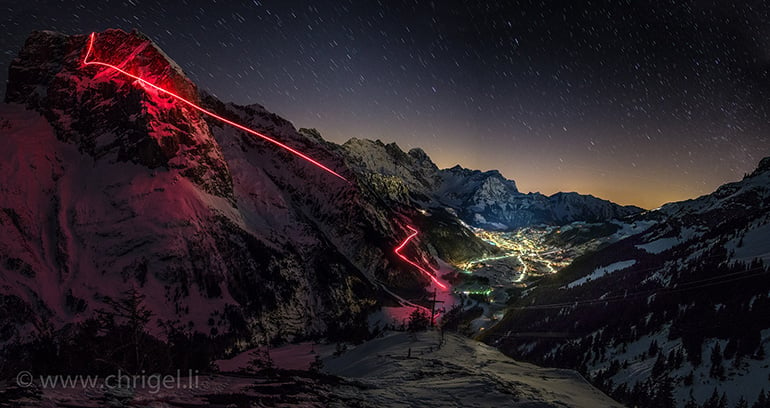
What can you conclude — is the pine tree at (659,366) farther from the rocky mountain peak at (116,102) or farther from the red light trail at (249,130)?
the red light trail at (249,130)

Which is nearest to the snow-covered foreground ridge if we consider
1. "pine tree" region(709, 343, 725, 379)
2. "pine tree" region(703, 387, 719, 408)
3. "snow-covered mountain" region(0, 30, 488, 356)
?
"pine tree" region(703, 387, 719, 408)

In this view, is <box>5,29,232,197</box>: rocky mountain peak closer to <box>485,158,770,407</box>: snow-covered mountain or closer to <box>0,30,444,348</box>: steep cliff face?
<box>0,30,444,348</box>: steep cliff face

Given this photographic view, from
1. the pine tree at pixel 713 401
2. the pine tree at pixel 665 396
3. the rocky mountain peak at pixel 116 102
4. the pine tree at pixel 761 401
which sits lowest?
the pine tree at pixel 665 396

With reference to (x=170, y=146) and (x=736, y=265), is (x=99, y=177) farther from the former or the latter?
(x=736, y=265)

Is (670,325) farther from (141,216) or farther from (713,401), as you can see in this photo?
(141,216)

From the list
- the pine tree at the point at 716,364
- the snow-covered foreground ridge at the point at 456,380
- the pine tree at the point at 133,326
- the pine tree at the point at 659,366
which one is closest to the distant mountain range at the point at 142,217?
the pine tree at the point at 133,326

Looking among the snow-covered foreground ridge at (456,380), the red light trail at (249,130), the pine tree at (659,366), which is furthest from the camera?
the red light trail at (249,130)

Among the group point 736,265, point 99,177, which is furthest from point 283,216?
point 736,265
